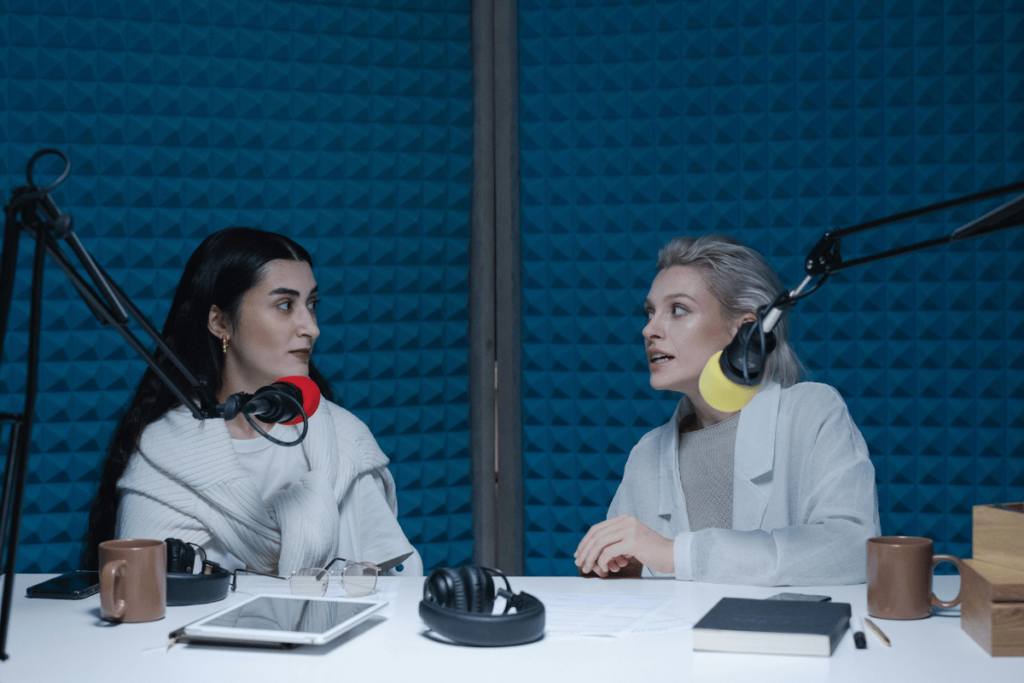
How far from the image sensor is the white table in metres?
1.08

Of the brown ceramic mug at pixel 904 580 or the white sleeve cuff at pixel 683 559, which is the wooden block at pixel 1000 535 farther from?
the white sleeve cuff at pixel 683 559

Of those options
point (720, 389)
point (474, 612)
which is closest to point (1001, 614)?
point (720, 389)

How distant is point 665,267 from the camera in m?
2.21

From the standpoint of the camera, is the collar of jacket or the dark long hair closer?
the collar of jacket

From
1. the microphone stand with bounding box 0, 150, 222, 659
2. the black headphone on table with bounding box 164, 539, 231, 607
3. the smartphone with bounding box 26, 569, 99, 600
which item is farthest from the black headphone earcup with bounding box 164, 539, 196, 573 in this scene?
the microphone stand with bounding box 0, 150, 222, 659

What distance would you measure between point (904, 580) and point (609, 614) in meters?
0.42

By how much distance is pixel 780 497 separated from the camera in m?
1.95

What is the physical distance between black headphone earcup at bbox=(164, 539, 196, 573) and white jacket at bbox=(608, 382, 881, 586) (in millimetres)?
827

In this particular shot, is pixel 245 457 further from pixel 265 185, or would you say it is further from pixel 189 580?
pixel 265 185

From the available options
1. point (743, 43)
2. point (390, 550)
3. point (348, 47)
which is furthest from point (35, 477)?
point (743, 43)

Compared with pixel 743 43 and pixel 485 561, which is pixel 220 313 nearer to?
pixel 485 561

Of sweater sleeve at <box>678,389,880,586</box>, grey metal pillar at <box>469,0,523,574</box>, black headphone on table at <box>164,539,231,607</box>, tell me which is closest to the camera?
black headphone on table at <box>164,539,231,607</box>

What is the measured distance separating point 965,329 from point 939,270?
18 cm

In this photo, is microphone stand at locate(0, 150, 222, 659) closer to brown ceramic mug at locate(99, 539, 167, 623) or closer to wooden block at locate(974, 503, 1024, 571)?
brown ceramic mug at locate(99, 539, 167, 623)
